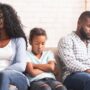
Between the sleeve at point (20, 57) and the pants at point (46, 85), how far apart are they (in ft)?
0.57

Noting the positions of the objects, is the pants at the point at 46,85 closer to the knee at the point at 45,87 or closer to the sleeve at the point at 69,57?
the knee at the point at 45,87

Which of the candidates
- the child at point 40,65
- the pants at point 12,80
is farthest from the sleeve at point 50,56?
the pants at point 12,80

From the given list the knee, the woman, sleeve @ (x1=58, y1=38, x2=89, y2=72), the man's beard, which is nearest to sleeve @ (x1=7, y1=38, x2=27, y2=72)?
the woman

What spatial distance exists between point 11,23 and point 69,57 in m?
0.64

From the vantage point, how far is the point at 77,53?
11.4 ft

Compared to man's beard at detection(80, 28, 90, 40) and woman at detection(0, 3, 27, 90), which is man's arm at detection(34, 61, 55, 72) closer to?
woman at detection(0, 3, 27, 90)

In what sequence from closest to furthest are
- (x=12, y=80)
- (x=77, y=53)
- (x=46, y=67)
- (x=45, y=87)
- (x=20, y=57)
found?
(x=12, y=80), (x=45, y=87), (x=20, y=57), (x=46, y=67), (x=77, y=53)

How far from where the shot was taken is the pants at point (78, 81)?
3.23 metres

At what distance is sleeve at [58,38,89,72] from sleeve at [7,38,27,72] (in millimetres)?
396

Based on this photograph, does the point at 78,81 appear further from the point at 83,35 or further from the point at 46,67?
the point at 83,35

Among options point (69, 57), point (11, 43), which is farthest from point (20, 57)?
point (69, 57)

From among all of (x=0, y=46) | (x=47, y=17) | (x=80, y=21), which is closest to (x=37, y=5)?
(x=47, y=17)

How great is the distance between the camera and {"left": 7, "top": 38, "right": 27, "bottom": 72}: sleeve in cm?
315

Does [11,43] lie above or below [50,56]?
above
